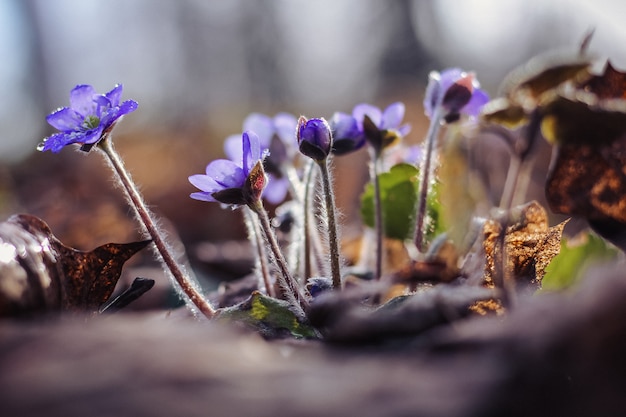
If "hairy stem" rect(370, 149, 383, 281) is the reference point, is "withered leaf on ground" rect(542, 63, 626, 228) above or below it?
above

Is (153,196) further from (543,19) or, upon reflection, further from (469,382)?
(543,19)

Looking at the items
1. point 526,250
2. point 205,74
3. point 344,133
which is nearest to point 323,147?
point 344,133

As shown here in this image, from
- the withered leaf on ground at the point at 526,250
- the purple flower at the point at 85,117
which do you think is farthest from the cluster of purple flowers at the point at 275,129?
the withered leaf on ground at the point at 526,250

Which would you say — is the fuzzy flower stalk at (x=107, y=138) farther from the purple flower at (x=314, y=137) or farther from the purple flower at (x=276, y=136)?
the purple flower at (x=276, y=136)

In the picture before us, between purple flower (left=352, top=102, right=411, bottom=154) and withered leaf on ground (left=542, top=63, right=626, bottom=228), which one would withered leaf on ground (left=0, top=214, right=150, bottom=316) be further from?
withered leaf on ground (left=542, top=63, right=626, bottom=228)

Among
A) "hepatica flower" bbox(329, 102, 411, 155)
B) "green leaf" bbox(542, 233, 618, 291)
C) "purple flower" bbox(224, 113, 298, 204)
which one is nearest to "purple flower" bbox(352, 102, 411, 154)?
"hepatica flower" bbox(329, 102, 411, 155)
